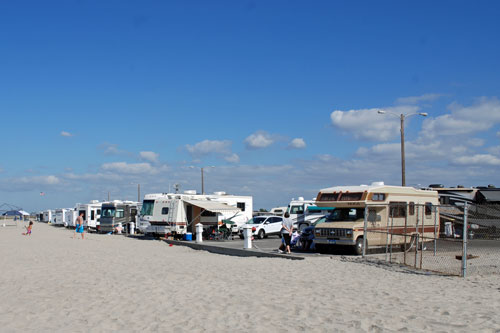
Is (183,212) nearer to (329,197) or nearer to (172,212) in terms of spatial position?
(172,212)

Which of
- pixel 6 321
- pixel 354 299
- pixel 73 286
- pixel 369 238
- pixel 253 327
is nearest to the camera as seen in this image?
pixel 253 327

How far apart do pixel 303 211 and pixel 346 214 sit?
48.3ft

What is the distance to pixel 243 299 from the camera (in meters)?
10.1

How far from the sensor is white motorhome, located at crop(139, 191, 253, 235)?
97.1ft

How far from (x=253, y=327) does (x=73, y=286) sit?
5862 mm

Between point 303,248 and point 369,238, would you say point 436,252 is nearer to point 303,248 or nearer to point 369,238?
point 369,238

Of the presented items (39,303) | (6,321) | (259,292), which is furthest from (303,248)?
(6,321)

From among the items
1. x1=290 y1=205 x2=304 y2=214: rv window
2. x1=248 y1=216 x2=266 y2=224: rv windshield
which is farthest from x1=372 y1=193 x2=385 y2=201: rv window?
x1=290 y1=205 x2=304 y2=214: rv window

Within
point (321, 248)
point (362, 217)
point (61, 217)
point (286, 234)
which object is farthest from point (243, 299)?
point (61, 217)

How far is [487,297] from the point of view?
10.1 m

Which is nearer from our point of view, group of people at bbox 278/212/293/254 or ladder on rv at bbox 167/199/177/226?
group of people at bbox 278/212/293/254

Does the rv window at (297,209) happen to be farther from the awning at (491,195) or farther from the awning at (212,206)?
the awning at (491,195)

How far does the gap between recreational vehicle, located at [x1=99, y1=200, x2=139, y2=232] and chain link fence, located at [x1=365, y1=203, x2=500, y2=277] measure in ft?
84.4

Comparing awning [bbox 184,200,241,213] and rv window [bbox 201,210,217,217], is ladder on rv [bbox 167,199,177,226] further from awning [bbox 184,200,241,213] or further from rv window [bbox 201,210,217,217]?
rv window [bbox 201,210,217,217]
